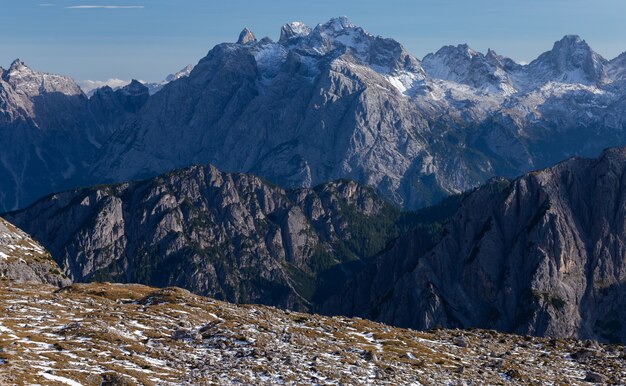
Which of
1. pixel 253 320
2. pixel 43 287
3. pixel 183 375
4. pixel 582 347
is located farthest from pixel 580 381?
pixel 43 287

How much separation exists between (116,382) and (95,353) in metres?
9.72

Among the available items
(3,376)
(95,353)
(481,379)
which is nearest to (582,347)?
(481,379)

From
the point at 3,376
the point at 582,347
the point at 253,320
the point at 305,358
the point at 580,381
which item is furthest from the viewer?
the point at 582,347

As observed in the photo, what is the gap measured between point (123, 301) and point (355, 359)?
135 feet

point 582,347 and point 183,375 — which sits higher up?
point 582,347

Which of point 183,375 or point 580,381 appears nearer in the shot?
point 183,375

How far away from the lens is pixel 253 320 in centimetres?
11831

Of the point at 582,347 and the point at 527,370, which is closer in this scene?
the point at 527,370

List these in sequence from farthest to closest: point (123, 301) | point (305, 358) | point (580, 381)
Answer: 1. point (123, 301)
2. point (580, 381)
3. point (305, 358)

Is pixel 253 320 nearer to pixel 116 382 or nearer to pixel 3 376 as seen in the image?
pixel 116 382

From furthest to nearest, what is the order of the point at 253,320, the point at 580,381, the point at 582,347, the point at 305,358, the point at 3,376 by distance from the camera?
the point at 582,347 < the point at 253,320 < the point at 580,381 < the point at 305,358 < the point at 3,376

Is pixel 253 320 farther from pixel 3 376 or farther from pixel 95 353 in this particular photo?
pixel 3 376

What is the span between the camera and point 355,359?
340ft

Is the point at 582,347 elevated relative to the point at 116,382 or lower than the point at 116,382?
elevated
